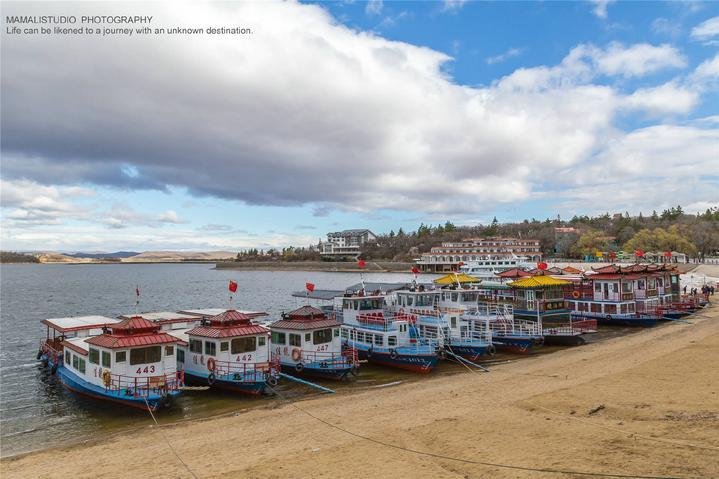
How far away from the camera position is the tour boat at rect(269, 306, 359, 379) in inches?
1241

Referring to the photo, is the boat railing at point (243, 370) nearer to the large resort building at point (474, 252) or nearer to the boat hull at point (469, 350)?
the boat hull at point (469, 350)

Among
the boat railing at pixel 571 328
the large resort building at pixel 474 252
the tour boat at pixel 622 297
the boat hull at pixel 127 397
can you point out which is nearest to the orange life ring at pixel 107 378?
the boat hull at pixel 127 397

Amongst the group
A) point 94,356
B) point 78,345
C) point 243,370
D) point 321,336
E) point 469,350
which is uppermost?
point 78,345

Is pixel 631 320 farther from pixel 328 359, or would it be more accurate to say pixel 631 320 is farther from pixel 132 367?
pixel 132 367

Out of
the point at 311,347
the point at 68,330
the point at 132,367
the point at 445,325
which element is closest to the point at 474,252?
the point at 445,325

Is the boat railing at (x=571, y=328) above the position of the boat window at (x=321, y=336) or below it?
below

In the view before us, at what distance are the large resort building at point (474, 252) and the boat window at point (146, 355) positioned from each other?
501ft

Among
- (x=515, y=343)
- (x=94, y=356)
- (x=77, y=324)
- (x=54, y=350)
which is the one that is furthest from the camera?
(x=515, y=343)

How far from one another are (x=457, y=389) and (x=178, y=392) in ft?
49.0

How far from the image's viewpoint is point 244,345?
28703 millimetres

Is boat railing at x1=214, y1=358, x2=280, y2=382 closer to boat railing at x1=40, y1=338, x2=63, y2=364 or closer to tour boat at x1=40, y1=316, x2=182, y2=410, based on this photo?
tour boat at x1=40, y1=316, x2=182, y2=410

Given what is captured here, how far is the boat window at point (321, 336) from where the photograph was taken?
32.3 m

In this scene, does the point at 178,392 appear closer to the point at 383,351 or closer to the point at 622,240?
the point at 383,351

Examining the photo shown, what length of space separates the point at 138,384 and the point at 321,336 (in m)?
11.6
